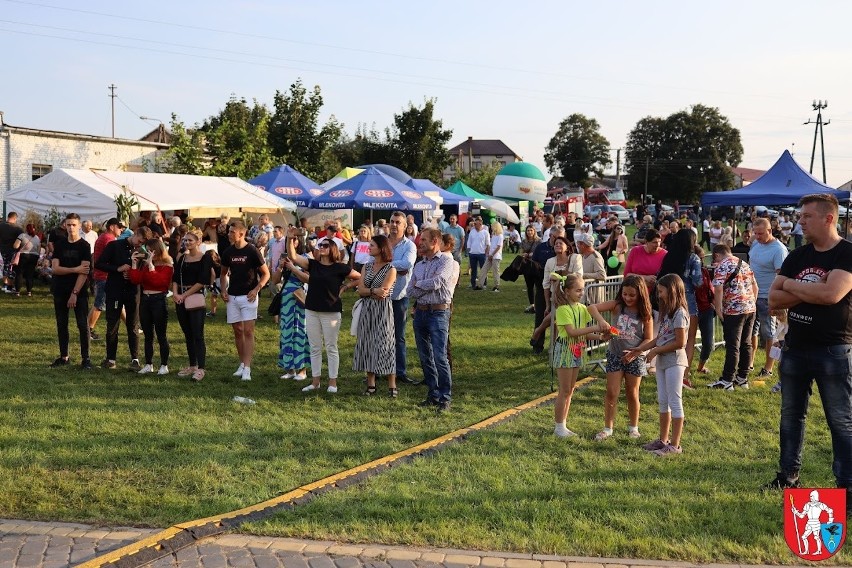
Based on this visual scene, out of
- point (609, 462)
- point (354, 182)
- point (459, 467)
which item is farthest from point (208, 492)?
point (354, 182)

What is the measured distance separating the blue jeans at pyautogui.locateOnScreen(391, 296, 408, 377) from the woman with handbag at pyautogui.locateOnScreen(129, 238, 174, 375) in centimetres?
274

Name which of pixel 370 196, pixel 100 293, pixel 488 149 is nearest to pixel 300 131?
pixel 370 196

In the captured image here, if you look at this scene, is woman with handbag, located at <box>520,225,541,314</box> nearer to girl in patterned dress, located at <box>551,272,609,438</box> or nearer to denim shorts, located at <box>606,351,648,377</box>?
girl in patterned dress, located at <box>551,272,609,438</box>

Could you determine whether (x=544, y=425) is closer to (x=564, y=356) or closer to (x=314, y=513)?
(x=564, y=356)

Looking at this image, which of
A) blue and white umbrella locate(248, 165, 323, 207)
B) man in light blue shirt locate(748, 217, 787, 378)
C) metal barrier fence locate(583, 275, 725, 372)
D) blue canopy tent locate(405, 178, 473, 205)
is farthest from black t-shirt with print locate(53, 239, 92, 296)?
blue canopy tent locate(405, 178, 473, 205)

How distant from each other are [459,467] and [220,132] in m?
28.8

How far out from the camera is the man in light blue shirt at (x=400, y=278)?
9617 mm

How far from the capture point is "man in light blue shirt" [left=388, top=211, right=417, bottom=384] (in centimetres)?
962

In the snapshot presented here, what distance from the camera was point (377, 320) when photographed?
935 centimetres

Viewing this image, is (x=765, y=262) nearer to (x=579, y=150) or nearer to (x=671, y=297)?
(x=671, y=297)

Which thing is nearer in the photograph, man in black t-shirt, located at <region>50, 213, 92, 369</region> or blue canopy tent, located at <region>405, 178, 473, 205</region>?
man in black t-shirt, located at <region>50, 213, 92, 369</region>

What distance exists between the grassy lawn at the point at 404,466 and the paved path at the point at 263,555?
0.13 m

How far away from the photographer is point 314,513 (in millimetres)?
5508

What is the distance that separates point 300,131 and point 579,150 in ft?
206
